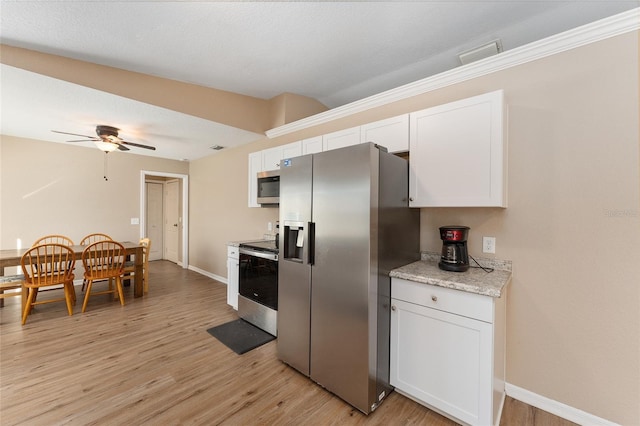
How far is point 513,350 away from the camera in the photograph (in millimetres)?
1919

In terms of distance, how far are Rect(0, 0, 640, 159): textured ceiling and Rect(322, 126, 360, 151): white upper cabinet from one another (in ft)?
2.50

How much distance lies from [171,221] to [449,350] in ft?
23.6

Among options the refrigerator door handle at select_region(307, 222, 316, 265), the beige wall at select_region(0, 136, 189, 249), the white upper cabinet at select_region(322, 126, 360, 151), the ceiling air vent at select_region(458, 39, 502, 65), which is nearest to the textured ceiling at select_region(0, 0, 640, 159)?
the ceiling air vent at select_region(458, 39, 502, 65)

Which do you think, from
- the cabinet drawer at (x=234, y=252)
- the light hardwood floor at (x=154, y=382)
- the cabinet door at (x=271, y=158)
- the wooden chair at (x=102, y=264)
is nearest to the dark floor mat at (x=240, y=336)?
the light hardwood floor at (x=154, y=382)

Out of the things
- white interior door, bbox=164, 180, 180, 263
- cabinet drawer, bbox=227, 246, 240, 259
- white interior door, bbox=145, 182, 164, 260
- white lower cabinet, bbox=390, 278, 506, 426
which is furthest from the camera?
white interior door, bbox=145, 182, 164, 260

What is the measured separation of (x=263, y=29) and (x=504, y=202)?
96.1 inches

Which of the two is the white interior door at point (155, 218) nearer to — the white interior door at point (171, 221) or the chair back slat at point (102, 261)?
the white interior door at point (171, 221)

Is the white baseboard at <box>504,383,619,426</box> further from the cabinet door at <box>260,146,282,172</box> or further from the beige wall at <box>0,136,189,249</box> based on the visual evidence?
the beige wall at <box>0,136,189,249</box>

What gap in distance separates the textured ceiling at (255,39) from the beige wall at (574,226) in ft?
1.70

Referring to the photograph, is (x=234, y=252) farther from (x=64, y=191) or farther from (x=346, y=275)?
(x=64, y=191)

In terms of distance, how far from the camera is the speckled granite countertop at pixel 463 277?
152 centimetres

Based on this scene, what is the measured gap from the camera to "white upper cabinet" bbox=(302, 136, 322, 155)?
9.63 feet

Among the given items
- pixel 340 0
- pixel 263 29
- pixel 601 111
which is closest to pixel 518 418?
pixel 601 111

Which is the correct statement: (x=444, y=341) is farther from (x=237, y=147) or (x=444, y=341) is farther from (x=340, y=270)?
(x=237, y=147)
